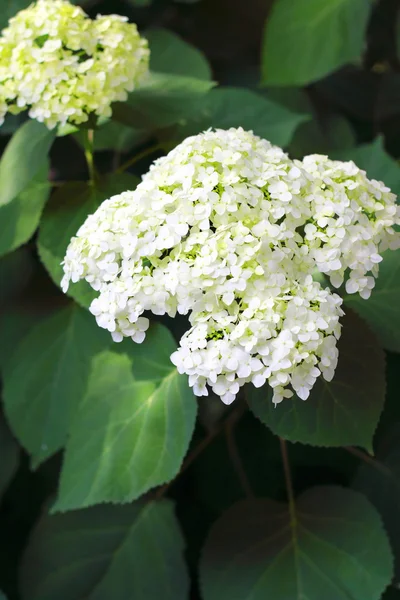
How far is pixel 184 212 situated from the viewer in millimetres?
590

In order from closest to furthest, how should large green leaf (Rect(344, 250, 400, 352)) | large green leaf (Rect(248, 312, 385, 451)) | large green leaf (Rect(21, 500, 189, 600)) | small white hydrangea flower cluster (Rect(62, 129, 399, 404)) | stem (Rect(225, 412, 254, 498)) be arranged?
small white hydrangea flower cluster (Rect(62, 129, 399, 404)) → large green leaf (Rect(248, 312, 385, 451)) → large green leaf (Rect(344, 250, 400, 352)) → large green leaf (Rect(21, 500, 189, 600)) → stem (Rect(225, 412, 254, 498))

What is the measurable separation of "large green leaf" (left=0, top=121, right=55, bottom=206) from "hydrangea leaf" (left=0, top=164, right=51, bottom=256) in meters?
0.04

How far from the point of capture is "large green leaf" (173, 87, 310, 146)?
94 cm

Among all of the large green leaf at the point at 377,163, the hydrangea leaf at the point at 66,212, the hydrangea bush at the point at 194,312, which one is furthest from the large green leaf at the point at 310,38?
the hydrangea leaf at the point at 66,212

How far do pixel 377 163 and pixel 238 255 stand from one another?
40cm

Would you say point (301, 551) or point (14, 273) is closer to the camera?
point (301, 551)

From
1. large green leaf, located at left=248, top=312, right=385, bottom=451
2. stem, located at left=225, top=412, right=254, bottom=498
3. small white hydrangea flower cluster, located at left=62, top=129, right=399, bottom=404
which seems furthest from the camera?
stem, located at left=225, top=412, right=254, bottom=498

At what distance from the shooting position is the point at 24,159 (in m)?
0.83

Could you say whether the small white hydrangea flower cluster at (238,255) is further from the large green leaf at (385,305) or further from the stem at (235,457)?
the stem at (235,457)

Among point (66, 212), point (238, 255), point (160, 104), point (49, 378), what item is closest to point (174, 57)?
point (160, 104)

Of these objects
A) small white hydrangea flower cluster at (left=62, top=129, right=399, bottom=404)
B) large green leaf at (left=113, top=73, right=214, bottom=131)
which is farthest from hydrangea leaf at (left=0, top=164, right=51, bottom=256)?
small white hydrangea flower cluster at (left=62, top=129, right=399, bottom=404)

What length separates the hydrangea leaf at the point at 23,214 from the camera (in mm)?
866

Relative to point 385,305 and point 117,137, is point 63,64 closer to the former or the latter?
point 117,137

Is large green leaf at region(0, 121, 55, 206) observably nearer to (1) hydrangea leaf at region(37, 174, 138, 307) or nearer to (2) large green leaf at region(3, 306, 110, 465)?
(1) hydrangea leaf at region(37, 174, 138, 307)
